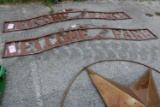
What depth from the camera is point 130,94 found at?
344 centimetres

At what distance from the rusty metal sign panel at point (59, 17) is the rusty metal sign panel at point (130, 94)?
284 centimetres

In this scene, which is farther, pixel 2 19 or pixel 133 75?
pixel 2 19

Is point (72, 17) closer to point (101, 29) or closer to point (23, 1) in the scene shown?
point (101, 29)

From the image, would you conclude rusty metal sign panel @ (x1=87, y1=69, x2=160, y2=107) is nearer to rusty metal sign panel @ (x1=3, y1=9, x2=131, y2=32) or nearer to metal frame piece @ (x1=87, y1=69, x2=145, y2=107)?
metal frame piece @ (x1=87, y1=69, x2=145, y2=107)

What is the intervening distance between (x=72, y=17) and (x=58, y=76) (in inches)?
107

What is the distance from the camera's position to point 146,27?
6203 millimetres

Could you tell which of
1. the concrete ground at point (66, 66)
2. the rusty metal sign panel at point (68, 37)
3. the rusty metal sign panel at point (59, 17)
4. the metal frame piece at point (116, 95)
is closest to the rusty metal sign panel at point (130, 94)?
the metal frame piece at point (116, 95)

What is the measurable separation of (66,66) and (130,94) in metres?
1.56

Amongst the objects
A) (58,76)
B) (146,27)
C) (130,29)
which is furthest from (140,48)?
(58,76)

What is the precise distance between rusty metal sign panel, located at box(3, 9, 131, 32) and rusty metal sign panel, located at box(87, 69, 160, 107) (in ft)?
9.30

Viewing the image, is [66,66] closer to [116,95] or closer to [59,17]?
[116,95]

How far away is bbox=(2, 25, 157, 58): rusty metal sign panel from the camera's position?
4.55m

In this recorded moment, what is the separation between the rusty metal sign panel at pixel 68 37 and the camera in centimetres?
455

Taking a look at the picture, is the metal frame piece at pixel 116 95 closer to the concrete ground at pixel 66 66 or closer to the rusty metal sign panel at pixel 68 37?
the concrete ground at pixel 66 66
